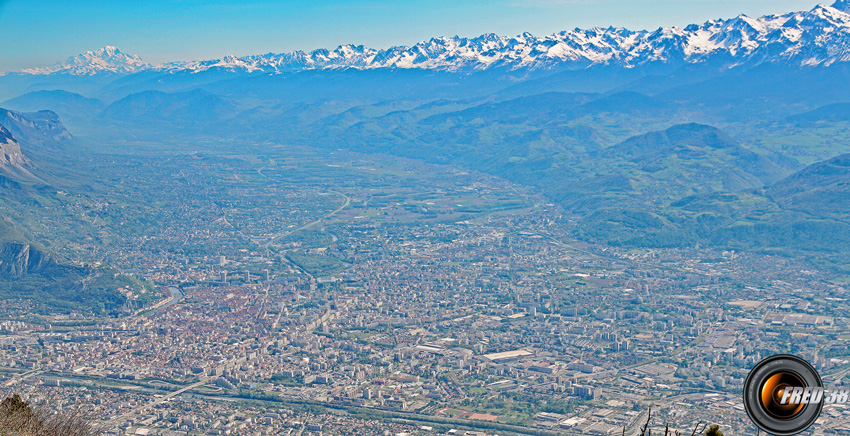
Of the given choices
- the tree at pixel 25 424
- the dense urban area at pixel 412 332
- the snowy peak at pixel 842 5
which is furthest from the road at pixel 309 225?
the snowy peak at pixel 842 5

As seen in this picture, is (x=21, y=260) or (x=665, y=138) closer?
(x=21, y=260)

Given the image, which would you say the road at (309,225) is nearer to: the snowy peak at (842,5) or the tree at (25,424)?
the tree at (25,424)

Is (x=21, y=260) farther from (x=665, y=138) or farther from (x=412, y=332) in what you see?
(x=665, y=138)

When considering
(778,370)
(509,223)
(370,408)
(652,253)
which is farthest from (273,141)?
(778,370)

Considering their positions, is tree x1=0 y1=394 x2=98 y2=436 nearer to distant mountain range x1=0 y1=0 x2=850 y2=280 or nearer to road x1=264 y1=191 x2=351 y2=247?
distant mountain range x1=0 y1=0 x2=850 y2=280

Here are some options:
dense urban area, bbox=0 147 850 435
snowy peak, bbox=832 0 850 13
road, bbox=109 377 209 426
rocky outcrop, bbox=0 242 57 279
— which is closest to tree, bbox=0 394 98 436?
dense urban area, bbox=0 147 850 435

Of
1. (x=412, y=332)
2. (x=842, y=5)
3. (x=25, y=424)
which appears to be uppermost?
(x=842, y=5)

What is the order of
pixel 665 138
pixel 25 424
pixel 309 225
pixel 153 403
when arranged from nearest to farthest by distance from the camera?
1. pixel 25 424
2. pixel 153 403
3. pixel 309 225
4. pixel 665 138

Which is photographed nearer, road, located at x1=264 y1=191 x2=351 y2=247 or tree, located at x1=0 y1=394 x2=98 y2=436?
tree, located at x1=0 y1=394 x2=98 y2=436

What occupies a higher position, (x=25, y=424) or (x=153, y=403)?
(x=25, y=424)

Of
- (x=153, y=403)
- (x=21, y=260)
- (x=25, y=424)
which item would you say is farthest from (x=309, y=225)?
(x=25, y=424)

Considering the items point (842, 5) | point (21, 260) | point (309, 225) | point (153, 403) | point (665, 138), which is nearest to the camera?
point (153, 403)
